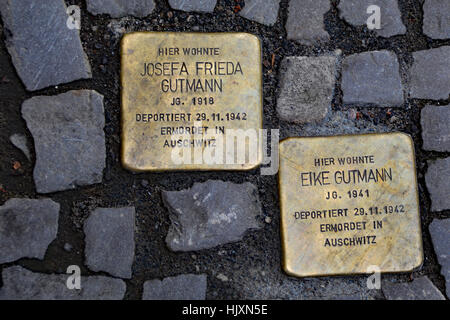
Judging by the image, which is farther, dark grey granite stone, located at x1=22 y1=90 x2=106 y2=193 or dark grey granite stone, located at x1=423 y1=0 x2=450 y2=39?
dark grey granite stone, located at x1=423 y1=0 x2=450 y2=39

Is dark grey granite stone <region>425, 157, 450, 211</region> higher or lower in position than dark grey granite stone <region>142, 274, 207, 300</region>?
higher

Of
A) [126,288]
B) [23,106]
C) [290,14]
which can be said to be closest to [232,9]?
[290,14]

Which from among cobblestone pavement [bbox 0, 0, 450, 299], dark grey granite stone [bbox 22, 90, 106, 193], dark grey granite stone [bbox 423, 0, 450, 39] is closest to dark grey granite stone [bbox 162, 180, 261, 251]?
cobblestone pavement [bbox 0, 0, 450, 299]

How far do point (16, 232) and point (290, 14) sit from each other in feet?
3.23

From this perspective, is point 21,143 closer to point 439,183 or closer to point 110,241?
point 110,241

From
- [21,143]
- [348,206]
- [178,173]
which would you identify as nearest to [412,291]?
[348,206]

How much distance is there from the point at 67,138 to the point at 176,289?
51cm

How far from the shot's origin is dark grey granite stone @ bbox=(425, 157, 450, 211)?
1188 mm

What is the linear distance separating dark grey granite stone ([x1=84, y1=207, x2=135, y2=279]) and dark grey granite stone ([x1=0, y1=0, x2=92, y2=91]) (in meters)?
0.40

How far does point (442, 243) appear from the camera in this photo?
3.86 ft

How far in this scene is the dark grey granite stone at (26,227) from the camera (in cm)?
110

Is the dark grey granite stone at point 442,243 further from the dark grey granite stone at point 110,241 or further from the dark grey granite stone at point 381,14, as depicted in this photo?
the dark grey granite stone at point 110,241

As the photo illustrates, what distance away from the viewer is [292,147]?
1.17 metres

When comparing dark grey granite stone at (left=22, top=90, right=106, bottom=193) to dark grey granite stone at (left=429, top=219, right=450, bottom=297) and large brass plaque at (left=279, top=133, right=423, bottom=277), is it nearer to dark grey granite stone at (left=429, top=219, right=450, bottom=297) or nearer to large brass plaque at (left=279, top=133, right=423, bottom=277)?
large brass plaque at (left=279, top=133, right=423, bottom=277)
